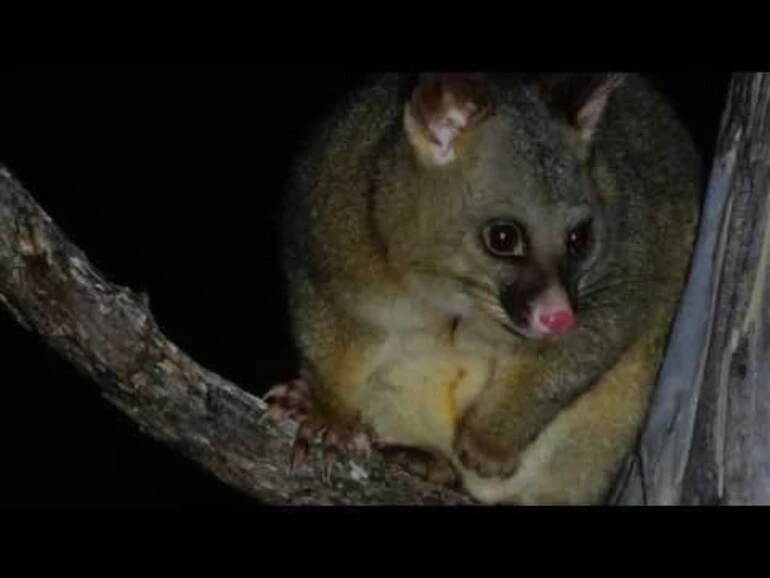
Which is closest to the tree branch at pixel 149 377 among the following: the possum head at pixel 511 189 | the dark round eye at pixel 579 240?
the possum head at pixel 511 189

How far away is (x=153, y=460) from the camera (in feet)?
18.7

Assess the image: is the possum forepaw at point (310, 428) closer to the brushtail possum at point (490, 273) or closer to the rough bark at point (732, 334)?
the brushtail possum at point (490, 273)

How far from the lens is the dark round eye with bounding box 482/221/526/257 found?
153 inches

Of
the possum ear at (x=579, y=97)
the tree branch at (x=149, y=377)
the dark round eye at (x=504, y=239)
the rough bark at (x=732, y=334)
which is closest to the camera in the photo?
the tree branch at (x=149, y=377)

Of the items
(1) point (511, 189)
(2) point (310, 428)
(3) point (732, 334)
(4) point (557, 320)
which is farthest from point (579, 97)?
(2) point (310, 428)

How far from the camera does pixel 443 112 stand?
3.89 metres

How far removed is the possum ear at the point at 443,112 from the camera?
3.84 m

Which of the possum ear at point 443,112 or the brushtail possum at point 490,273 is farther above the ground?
the possum ear at point 443,112

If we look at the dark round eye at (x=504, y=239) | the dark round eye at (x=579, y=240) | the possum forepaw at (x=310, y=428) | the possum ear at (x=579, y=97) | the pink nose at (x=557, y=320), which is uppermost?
the possum ear at (x=579, y=97)

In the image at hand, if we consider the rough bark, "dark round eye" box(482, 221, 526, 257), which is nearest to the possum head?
"dark round eye" box(482, 221, 526, 257)

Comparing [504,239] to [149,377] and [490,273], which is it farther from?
[149,377]

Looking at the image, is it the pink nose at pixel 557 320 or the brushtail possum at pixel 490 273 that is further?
the brushtail possum at pixel 490 273

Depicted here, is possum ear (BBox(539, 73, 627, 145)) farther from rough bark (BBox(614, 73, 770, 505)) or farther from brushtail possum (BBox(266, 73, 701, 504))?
rough bark (BBox(614, 73, 770, 505))

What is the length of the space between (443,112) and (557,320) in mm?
461
